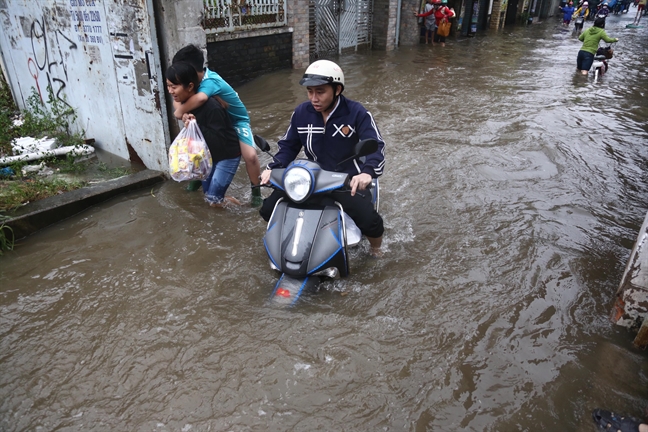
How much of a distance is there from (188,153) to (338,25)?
11.5 meters

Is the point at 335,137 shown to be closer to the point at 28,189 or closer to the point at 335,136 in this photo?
the point at 335,136

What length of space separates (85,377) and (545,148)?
6564 mm

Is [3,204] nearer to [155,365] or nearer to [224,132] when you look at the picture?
[224,132]

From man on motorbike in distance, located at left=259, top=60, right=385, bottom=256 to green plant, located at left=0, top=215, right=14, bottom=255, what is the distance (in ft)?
7.57

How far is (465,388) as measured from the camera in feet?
8.48

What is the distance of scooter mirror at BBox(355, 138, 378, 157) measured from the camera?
284 cm

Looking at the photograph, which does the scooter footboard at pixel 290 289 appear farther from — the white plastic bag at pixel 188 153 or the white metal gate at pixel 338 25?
the white metal gate at pixel 338 25

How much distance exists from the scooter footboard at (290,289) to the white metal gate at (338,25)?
10.8m

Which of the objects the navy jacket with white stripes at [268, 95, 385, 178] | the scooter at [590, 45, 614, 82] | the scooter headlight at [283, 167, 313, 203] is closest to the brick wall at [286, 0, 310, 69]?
the scooter at [590, 45, 614, 82]

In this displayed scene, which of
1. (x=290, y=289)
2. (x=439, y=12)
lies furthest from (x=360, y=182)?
(x=439, y=12)

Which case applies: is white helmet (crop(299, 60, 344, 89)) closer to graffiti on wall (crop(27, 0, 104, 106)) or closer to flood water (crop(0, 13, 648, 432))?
flood water (crop(0, 13, 648, 432))

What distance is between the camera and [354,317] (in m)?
3.12

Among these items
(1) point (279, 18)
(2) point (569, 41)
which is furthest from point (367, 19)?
(2) point (569, 41)

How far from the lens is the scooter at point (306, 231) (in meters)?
2.98
